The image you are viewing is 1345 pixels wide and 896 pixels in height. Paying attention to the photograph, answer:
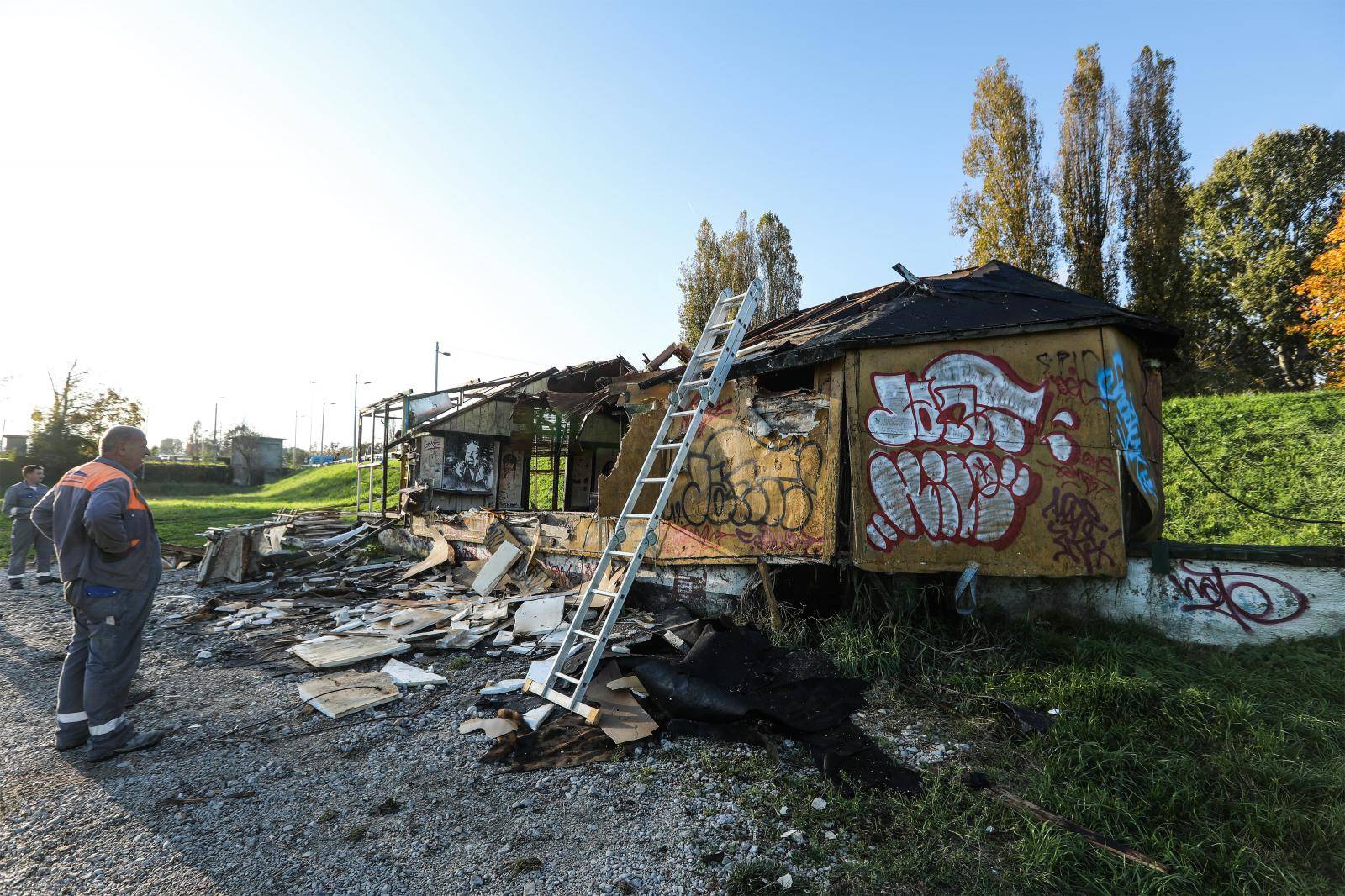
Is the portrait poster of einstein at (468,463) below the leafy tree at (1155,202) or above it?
below

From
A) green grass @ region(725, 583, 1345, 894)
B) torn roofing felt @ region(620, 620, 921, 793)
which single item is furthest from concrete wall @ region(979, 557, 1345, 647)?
torn roofing felt @ region(620, 620, 921, 793)

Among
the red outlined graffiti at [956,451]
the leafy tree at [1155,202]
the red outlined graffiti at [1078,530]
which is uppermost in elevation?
the leafy tree at [1155,202]

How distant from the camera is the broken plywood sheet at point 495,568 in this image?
8.76m

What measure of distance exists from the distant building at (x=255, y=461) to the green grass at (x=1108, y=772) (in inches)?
1830

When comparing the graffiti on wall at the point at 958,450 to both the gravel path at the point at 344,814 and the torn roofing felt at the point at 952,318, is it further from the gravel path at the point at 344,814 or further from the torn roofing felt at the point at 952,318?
the gravel path at the point at 344,814

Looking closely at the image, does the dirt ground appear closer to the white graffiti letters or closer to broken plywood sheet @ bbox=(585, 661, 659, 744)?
broken plywood sheet @ bbox=(585, 661, 659, 744)

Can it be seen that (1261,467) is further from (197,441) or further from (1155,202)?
(197,441)

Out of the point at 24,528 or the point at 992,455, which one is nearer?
the point at 992,455

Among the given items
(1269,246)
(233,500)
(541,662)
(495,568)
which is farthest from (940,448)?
(233,500)

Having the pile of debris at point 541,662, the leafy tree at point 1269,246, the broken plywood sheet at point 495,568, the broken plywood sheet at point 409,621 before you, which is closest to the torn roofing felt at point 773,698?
the pile of debris at point 541,662

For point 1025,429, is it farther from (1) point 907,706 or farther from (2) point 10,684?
(2) point 10,684

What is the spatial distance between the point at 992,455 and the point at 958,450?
0.95 ft

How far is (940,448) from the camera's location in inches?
214

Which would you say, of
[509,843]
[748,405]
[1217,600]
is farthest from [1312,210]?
[509,843]
